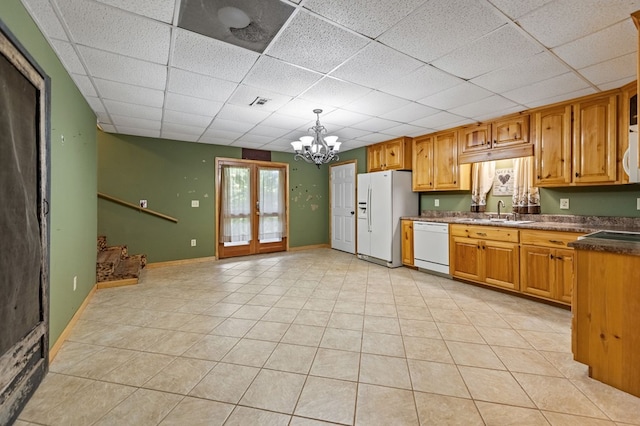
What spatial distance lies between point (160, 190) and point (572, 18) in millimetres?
5740

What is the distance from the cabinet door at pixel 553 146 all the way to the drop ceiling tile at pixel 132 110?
4.85m

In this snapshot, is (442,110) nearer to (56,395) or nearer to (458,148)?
(458,148)

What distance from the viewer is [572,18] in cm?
178

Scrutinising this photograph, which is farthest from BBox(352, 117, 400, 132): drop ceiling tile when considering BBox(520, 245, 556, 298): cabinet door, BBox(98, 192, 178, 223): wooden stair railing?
BBox(98, 192, 178, 223): wooden stair railing

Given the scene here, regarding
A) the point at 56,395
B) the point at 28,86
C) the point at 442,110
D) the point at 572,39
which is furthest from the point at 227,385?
the point at 442,110

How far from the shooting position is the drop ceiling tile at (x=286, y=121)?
3809 mm

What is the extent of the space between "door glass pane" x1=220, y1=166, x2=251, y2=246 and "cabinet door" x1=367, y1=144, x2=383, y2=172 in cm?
262

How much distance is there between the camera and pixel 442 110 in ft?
11.6

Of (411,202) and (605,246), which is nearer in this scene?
(605,246)

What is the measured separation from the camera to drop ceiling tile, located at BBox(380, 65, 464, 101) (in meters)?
2.54

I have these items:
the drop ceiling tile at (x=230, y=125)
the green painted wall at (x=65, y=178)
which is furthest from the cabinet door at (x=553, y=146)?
the green painted wall at (x=65, y=178)

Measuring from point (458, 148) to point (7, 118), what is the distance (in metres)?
4.85

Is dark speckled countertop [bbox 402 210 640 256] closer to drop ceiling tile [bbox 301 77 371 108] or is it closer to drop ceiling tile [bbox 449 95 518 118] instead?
drop ceiling tile [bbox 449 95 518 118]

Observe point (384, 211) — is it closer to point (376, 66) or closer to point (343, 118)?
point (343, 118)
